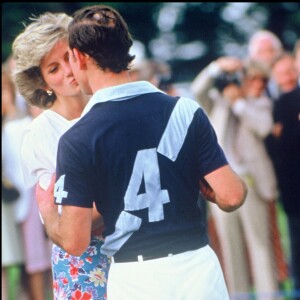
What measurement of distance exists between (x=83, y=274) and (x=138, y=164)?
0.75 metres

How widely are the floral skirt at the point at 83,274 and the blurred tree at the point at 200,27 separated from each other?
21033 mm

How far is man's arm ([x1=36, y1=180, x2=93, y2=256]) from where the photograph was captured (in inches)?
146

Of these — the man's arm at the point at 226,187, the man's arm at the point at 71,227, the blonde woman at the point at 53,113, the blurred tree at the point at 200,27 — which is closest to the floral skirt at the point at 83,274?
the blonde woman at the point at 53,113

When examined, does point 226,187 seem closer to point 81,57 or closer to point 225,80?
point 81,57

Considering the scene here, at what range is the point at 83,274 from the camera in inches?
166

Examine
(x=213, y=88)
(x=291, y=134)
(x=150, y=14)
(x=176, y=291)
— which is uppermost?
(x=150, y=14)

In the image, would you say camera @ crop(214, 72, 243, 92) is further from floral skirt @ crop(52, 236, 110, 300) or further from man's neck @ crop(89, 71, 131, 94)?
man's neck @ crop(89, 71, 131, 94)

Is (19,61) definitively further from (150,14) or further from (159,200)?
(150,14)

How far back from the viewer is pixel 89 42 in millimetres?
3736

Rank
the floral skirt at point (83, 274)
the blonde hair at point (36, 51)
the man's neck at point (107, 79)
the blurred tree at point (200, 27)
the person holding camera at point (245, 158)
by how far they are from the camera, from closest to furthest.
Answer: the man's neck at point (107, 79) → the floral skirt at point (83, 274) → the blonde hair at point (36, 51) → the person holding camera at point (245, 158) → the blurred tree at point (200, 27)

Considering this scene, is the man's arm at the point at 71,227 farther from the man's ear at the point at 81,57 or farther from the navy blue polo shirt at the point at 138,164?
the man's ear at the point at 81,57

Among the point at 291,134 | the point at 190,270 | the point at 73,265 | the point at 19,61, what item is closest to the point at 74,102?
the point at 19,61

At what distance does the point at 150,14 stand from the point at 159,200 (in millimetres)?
22484

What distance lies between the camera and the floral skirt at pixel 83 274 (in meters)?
4.21
